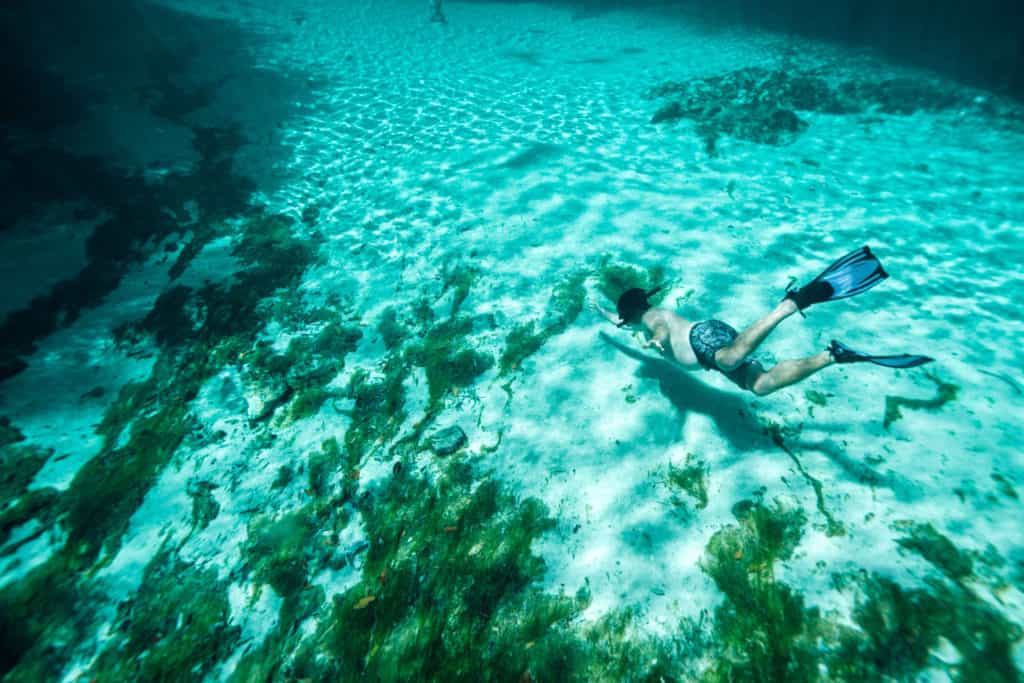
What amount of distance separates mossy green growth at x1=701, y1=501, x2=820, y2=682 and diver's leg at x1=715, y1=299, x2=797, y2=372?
138 centimetres

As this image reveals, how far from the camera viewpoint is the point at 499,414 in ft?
15.4

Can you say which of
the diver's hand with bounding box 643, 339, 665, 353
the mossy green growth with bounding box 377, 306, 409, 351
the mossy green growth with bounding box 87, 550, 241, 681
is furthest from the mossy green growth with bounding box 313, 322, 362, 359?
the diver's hand with bounding box 643, 339, 665, 353

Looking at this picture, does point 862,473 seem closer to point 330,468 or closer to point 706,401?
point 706,401

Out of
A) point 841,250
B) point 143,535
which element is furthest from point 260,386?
point 841,250

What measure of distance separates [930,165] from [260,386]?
1410 cm

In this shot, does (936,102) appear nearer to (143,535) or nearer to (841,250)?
(841,250)

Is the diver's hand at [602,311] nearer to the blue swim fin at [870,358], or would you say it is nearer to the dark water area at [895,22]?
the blue swim fin at [870,358]

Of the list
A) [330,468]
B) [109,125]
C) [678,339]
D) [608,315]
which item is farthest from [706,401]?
[109,125]

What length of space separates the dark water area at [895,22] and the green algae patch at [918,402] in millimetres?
23220

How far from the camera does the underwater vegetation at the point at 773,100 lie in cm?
1024

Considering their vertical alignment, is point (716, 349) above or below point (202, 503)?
above

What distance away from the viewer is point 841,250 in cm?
640

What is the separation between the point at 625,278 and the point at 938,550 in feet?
14.5

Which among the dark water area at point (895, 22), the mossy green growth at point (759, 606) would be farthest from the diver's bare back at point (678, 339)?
the dark water area at point (895, 22)
